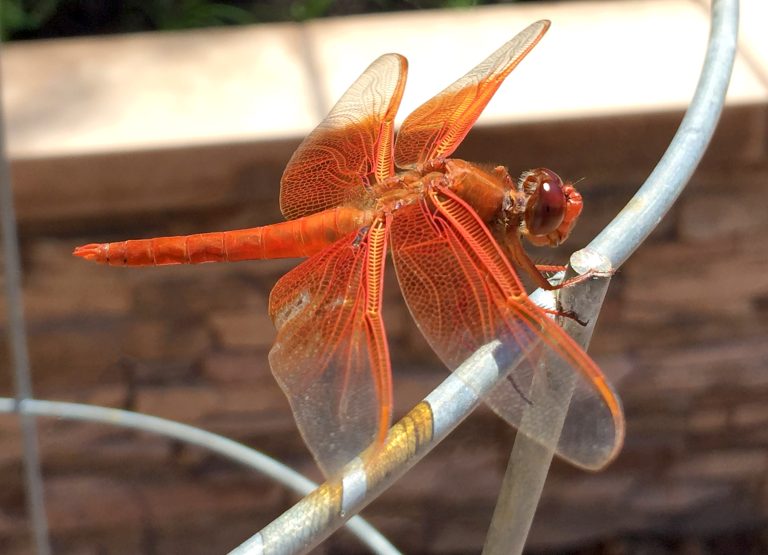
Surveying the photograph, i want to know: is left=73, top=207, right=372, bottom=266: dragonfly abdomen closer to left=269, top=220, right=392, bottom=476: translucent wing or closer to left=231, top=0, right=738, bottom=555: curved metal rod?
left=269, top=220, right=392, bottom=476: translucent wing

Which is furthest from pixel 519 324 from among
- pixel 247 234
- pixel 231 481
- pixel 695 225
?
pixel 231 481

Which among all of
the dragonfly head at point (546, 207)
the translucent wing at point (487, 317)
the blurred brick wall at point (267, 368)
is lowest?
the blurred brick wall at point (267, 368)

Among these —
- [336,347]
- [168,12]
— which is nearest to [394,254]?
[336,347]

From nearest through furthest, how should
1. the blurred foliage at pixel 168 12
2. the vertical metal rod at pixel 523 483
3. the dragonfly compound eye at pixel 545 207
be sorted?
the vertical metal rod at pixel 523 483
the dragonfly compound eye at pixel 545 207
the blurred foliage at pixel 168 12

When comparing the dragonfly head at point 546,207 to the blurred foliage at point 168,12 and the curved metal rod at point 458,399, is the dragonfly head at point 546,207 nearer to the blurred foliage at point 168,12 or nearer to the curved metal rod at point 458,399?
the curved metal rod at point 458,399

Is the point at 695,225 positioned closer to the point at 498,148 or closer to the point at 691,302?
the point at 691,302

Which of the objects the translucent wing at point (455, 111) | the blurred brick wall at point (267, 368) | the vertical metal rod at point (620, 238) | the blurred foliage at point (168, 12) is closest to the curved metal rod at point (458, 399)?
the vertical metal rod at point (620, 238)

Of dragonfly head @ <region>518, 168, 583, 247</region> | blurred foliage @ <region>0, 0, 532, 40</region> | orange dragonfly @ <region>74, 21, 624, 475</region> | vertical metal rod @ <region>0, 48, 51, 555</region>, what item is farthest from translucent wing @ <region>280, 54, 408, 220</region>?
→ blurred foliage @ <region>0, 0, 532, 40</region>
